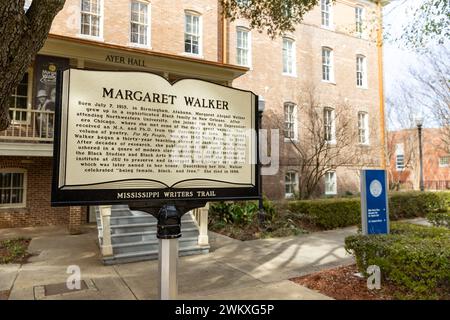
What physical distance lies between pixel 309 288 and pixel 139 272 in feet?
10.3

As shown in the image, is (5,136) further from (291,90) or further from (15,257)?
(291,90)

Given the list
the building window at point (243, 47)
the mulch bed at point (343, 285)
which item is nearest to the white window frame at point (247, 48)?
the building window at point (243, 47)

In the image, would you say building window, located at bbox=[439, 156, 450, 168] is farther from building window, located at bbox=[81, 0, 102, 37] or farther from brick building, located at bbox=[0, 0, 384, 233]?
building window, located at bbox=[81, 0, 102, 37]

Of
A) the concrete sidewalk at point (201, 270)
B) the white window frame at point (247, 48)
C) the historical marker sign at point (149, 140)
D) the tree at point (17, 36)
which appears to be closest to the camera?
the historical marker sign at point (149, 140)

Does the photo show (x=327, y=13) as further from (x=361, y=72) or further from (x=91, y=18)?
(x=91, y=18)

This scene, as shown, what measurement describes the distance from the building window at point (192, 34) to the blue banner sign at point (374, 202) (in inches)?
450

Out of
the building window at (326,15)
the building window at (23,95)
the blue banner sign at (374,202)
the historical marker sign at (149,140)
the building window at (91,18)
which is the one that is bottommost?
the blue banner sign at (374,202)

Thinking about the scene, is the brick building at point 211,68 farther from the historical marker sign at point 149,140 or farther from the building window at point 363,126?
the historical marker sign at point 149,140

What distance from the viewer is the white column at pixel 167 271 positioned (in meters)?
3.40

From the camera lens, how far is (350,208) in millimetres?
12336

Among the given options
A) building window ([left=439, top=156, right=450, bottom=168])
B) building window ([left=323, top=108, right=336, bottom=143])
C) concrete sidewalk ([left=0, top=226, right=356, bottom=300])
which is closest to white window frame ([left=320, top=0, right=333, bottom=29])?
building window ([left=323, top=108, right=336, bottom=143])

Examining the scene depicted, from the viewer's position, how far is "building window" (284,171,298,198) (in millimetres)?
17547

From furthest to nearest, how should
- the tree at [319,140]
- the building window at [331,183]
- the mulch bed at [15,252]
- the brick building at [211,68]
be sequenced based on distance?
the building window at [331,183] < the tree at [319,140] < the brick building at [211,68] < the mulch bed at [15,252]

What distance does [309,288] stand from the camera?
17.7ft
